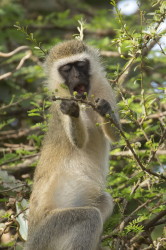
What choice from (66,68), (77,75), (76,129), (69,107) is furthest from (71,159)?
(66,68)

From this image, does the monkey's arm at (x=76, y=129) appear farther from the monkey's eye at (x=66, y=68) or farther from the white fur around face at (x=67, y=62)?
the monkey's eye at (x=66, y=68)

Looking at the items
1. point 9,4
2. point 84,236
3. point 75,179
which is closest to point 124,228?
point 84,236

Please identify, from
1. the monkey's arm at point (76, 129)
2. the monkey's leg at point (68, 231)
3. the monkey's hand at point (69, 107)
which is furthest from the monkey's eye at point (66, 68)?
the monkey's leg at point (68, 231)

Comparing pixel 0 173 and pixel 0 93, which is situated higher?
pixel 0 93

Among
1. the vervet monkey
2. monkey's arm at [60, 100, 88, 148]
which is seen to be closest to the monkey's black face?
the vervet monkey

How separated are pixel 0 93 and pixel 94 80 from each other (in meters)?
3.22

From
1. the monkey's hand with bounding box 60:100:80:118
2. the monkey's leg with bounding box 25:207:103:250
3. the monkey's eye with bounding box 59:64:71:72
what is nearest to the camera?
the monkey's leg with bounding box 25:207:103:250

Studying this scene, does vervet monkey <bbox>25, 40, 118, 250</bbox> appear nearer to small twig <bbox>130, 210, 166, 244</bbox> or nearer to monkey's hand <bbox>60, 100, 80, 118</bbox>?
monkey's hand <bbox>60, 100, 80, 118</bbox>

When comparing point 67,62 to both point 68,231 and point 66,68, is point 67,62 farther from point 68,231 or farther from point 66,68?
point 68,231

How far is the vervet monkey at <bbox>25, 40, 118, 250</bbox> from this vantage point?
6.09 m

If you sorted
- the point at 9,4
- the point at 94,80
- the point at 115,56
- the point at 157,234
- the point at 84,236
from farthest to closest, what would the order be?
the point at 9,4, the point at 115,56, the point at 94,80, the point at 157,234, the point at 84,236

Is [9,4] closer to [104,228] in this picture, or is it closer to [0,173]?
[0,173]

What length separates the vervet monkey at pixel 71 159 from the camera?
240 inches

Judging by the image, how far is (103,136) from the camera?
6816 mm
